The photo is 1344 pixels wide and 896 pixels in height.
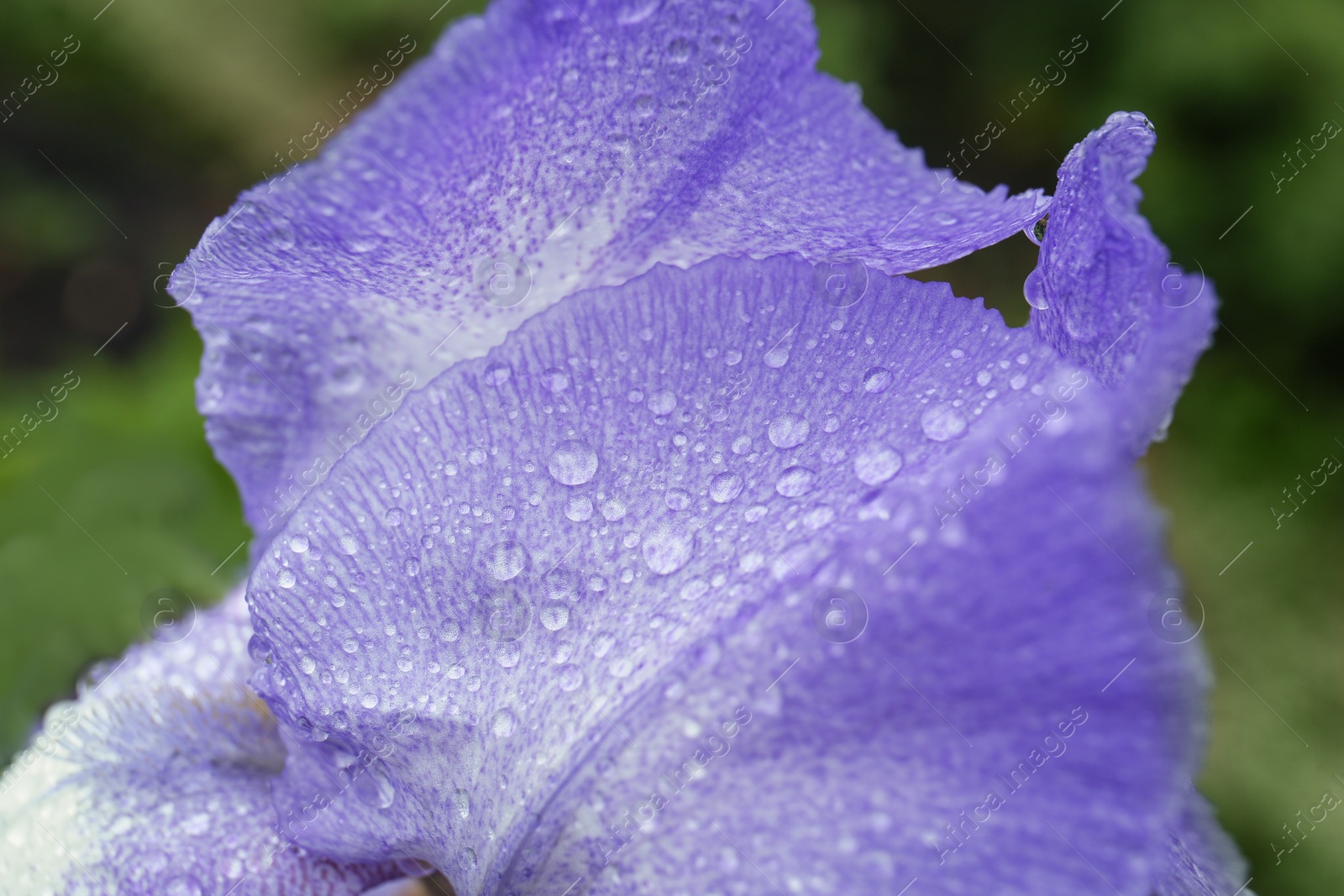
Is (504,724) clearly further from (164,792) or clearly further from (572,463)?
(164,792)

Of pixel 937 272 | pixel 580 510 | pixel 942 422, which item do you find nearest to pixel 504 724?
pixel 580 510

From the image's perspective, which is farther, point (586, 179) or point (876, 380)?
point (586, 179)

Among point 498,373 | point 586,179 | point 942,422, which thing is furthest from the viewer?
point 586,179

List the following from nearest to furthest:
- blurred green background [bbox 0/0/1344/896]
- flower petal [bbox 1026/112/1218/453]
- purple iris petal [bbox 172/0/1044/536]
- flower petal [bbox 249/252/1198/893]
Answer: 1. flower petal [bbox 249/252/1198/893]
2. flower petal [bbox 1026/112/1218/453]
3. purple iris petal [bbox 172/0/1044/536]
4. blurred green background [bbox 0/0/1344/896]

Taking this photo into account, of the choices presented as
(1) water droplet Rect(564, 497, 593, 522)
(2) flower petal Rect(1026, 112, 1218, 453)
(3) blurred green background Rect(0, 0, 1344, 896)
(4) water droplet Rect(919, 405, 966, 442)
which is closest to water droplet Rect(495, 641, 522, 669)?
(1) water droplet Rect(564, 497, 593, 522)

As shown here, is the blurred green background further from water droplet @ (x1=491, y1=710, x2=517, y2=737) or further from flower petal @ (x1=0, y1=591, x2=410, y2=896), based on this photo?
water droplet @ (x1=491, y1=710, x2=517, y2=737)

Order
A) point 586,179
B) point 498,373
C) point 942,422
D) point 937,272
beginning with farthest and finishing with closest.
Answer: point 937,272
point 586,179
point 498,373
point 942,422

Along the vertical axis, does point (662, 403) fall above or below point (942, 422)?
above

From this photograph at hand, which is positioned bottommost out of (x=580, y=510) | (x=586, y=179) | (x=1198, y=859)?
(x=1198, y=859)
